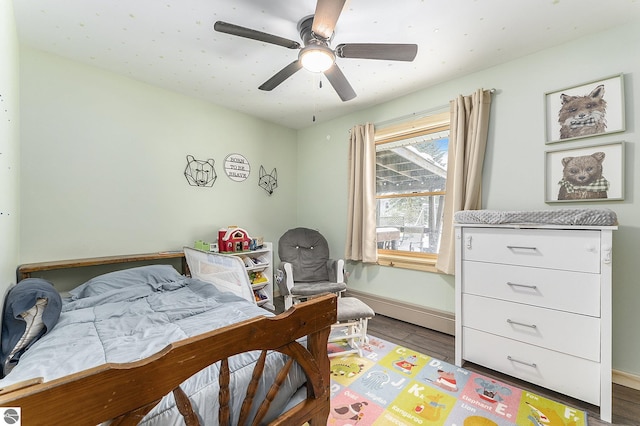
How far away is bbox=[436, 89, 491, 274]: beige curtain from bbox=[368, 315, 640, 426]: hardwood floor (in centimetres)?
68

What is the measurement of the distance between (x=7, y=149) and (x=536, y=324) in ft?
11.5

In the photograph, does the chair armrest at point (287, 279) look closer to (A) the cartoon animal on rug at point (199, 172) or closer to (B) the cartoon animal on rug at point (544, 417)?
(A) the cartoon animal on rug at point (199, 172)

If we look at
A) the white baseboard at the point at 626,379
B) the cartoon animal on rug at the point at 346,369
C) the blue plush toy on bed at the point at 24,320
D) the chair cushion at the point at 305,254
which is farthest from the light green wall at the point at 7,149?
the white baseboard at the point at 626,379

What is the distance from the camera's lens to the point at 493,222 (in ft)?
6.47

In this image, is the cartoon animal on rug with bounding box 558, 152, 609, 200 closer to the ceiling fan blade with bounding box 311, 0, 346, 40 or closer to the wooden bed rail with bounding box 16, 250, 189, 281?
the ceiling fan blade with bounding box 311, 0, 346, 40

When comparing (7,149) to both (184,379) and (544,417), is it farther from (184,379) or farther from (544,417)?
(544,417)

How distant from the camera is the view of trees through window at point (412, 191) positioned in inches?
113

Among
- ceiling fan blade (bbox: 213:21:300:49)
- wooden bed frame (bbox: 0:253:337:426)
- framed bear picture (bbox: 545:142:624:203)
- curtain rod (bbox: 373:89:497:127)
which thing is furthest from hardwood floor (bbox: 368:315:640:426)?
ceiling fan blade (bbox: 213:21:300:49)

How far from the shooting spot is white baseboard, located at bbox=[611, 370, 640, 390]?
1.84 metres

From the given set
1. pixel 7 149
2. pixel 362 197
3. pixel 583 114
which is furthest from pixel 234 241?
pixel 583 114

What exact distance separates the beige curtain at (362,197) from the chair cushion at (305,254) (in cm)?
34

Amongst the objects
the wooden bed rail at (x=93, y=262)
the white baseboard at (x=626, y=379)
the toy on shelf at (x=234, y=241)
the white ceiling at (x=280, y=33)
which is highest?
the white ceiling at (x=280, y=33)

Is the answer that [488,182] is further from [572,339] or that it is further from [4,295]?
[4,295]

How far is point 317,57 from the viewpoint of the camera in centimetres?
171
